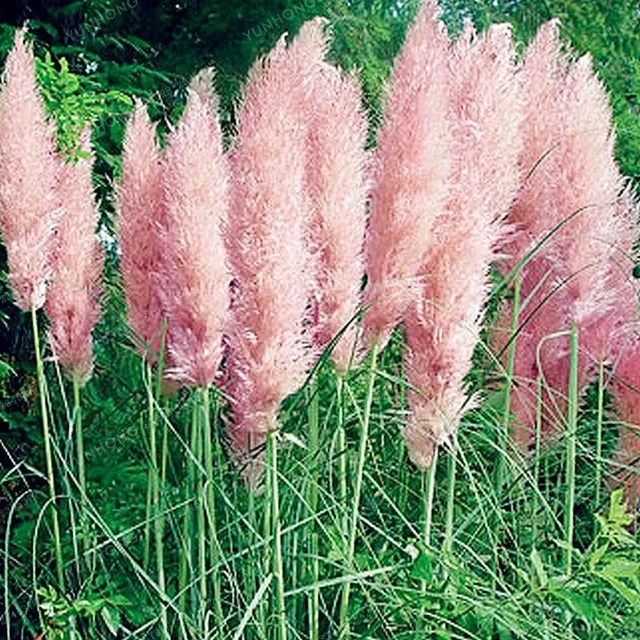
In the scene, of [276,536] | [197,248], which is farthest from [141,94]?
[276,536]

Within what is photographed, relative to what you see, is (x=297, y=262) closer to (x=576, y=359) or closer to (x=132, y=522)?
(x=576, y=359)

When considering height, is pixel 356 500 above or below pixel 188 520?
above

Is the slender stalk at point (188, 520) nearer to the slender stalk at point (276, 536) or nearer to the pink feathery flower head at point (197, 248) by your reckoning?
the pink feathery flower head at point (197, 248)

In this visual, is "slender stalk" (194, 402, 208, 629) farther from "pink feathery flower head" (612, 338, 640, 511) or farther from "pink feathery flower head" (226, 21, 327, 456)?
"pink feathery flower head" (612, 338, 640, 511)

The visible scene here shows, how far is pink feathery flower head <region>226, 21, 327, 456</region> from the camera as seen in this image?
88.6 inches

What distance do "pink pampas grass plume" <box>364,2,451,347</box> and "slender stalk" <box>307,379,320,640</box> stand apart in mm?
289

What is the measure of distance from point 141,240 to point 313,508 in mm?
735

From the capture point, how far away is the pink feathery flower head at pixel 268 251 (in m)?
2.25

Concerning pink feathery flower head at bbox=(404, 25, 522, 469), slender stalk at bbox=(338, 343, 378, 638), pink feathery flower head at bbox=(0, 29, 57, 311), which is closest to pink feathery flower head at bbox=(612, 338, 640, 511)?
pink feathery flower head at bbox=(404, 25, 522, 469)

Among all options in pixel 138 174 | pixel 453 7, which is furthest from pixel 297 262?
pixel 453 7

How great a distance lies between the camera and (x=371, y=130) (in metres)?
5.01

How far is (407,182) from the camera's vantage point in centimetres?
231

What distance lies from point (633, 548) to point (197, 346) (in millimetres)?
1083

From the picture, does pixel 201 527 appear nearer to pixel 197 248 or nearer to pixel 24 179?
pixel 197 248
